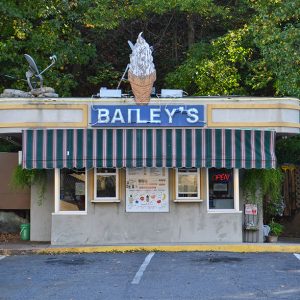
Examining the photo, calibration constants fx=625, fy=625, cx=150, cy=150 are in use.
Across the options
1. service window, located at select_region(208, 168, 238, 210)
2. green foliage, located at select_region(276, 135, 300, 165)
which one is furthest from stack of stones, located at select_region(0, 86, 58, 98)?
green foliage, located at select_region(276, 135, 300, 165)

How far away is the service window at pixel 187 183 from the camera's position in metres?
16.9

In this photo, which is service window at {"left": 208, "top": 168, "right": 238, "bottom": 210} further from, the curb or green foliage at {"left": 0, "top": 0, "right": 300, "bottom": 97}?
green foliage at {"left": 0, "top": 0, "right": 300, "bottom": 97}

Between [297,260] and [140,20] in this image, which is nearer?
[297,260]

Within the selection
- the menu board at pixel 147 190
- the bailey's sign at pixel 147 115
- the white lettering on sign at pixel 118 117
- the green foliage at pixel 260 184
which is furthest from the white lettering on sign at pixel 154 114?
the green foliage at pixel 260 184

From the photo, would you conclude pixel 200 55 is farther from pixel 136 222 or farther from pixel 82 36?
pixel 136 222

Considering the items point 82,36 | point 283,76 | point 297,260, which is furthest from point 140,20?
point 297,260

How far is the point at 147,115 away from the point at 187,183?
2.20 metres

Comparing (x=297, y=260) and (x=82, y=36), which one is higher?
(x=82, y=36)

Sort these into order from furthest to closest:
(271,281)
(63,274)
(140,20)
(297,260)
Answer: (140,20) → (297,260) → (63,274) → (271,281)

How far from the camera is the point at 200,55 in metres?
23.6

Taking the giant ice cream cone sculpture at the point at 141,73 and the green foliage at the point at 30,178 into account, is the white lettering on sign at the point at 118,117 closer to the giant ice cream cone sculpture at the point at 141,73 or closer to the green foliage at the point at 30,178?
the giant ice cream cone sculpture at the point at 141,73

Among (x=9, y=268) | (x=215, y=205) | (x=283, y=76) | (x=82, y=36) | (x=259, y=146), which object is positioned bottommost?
(x=9, y=268)

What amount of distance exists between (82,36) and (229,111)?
11.5 metres

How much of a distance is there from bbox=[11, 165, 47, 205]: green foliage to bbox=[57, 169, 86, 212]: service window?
74 centimetres
